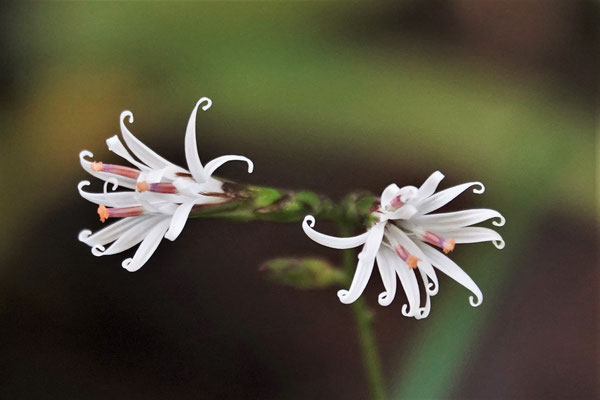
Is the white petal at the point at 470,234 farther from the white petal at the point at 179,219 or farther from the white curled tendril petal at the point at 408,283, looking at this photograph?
the white petal at the point at 179,219

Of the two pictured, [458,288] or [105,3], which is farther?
[105,3]

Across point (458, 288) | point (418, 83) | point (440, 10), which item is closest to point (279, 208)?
point (458, 288)

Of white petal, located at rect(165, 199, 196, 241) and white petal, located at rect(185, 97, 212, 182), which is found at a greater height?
white petal, located at rect(185, 97, 212, 182)

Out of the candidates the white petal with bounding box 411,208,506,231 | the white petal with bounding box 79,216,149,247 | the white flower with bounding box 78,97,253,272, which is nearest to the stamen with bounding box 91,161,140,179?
the white flower with bounding box 78,97,253,272

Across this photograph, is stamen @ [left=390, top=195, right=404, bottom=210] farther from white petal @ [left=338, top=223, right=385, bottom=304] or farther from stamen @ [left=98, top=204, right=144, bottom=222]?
stamen @ [left=98, top=204, right=144, bottom=222]

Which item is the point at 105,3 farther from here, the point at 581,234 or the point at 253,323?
the point at 581,234

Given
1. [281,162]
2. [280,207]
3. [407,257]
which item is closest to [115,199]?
[280,207]

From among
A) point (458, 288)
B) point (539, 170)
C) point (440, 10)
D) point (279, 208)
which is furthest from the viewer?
point (440, 10)
